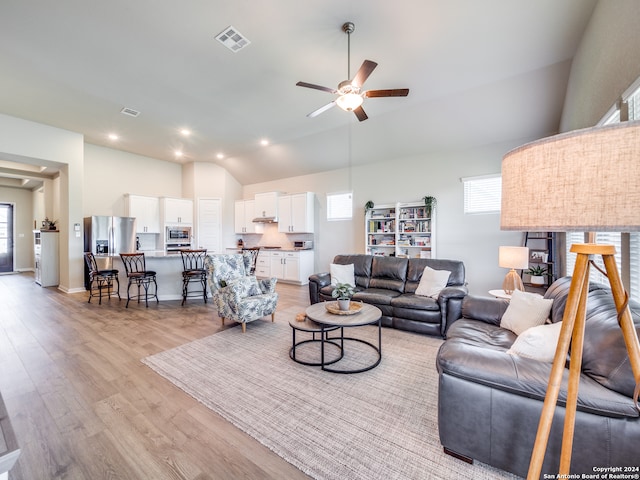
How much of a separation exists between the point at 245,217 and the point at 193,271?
3516 mm

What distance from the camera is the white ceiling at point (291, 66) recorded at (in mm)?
2750

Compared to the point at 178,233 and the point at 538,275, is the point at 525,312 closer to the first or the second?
the point at 538,275

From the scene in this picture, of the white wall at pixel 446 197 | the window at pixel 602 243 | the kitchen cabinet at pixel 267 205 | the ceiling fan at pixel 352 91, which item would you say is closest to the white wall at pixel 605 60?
the window at pixel 602 243

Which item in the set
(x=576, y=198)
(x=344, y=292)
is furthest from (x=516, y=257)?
(x=576, y=198)

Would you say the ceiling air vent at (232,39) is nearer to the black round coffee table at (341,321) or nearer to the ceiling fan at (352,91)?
the ceiling fan at (352,91)

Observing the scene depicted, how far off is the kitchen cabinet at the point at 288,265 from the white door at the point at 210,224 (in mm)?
1601

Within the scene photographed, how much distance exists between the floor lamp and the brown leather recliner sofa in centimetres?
34

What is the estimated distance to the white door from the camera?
7.88 m

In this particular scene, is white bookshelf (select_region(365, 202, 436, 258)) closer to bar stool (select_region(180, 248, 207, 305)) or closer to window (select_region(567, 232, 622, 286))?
window (select_region(567, 232, 622, 286))

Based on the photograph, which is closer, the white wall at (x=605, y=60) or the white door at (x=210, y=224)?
the white wall at (x=605, y=60)

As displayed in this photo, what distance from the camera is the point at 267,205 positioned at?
758 centimetres

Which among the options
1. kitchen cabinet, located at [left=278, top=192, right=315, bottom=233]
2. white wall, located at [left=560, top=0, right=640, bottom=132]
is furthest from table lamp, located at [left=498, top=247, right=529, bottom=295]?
kitchen cabinet, located at [left=278, top=192, right=315, bottom=233]

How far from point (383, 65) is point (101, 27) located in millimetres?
3306

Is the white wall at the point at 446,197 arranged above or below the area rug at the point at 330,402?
above
